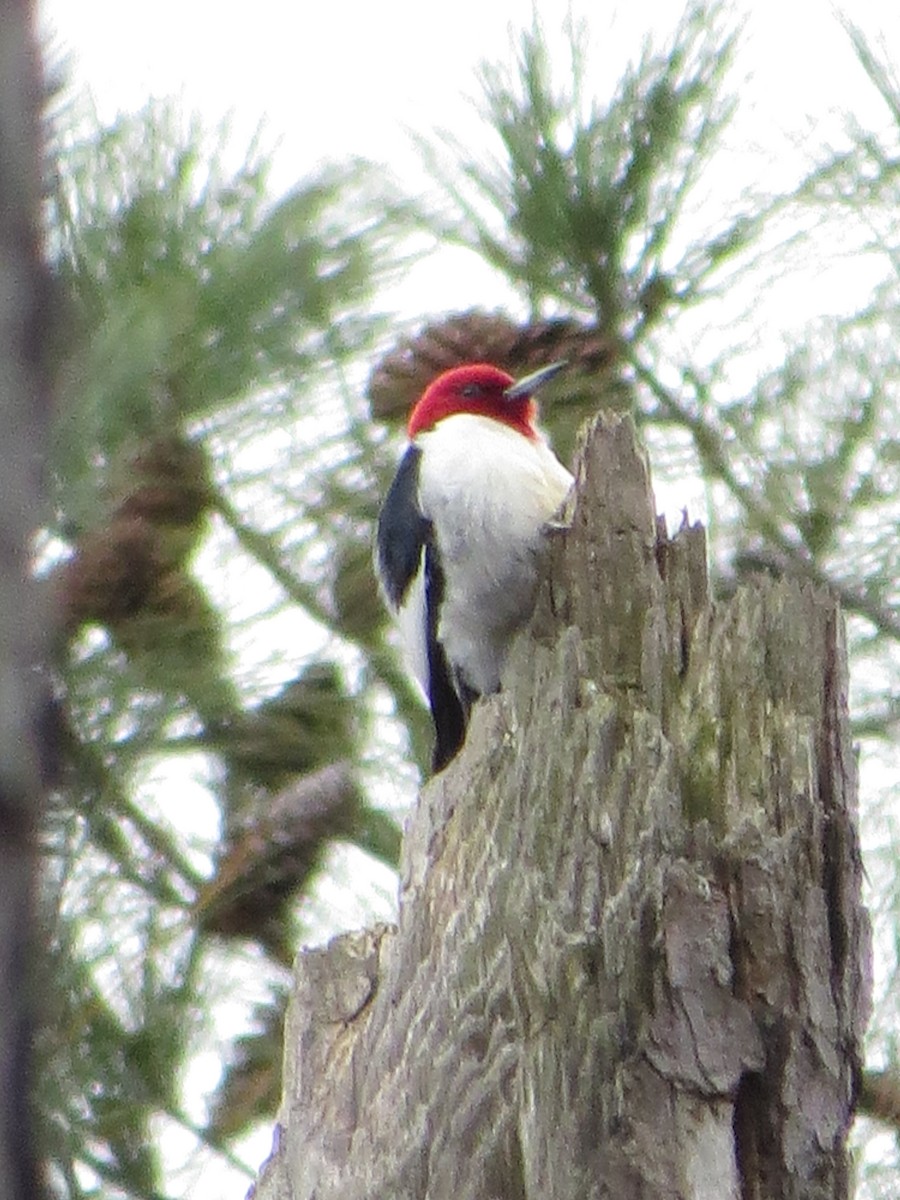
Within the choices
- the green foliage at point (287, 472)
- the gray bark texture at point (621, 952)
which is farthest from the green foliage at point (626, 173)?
the gray bark texture at point (621, 952)

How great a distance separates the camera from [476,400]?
3225mm

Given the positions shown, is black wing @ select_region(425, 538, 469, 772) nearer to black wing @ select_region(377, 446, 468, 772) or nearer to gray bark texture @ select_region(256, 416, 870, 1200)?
black wing @ select_region(377, 446, 468, 772)

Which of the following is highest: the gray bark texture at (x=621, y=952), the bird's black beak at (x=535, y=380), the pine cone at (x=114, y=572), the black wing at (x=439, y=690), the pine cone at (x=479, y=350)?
the pine cone at (x=479, y=350)

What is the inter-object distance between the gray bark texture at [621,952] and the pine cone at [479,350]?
2.62ft

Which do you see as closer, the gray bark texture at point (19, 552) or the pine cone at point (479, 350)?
the gray bark texture at point (19, 552)

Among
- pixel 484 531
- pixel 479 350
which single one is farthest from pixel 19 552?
pixel 479 350

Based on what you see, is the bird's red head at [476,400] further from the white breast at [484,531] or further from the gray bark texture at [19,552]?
the gray bark texture at [19,552]

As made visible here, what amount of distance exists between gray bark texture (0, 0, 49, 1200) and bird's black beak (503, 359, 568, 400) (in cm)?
249

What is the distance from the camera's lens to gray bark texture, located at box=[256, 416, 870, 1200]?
1802mm

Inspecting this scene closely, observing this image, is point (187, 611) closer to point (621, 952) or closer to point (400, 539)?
point (400, 539)

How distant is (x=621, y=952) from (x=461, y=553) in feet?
3.63

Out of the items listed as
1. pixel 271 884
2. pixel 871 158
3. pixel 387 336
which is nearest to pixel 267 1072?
pixel 271 884

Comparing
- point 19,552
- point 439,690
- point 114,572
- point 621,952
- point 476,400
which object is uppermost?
point 476,400

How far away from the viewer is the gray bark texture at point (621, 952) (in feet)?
5.91
